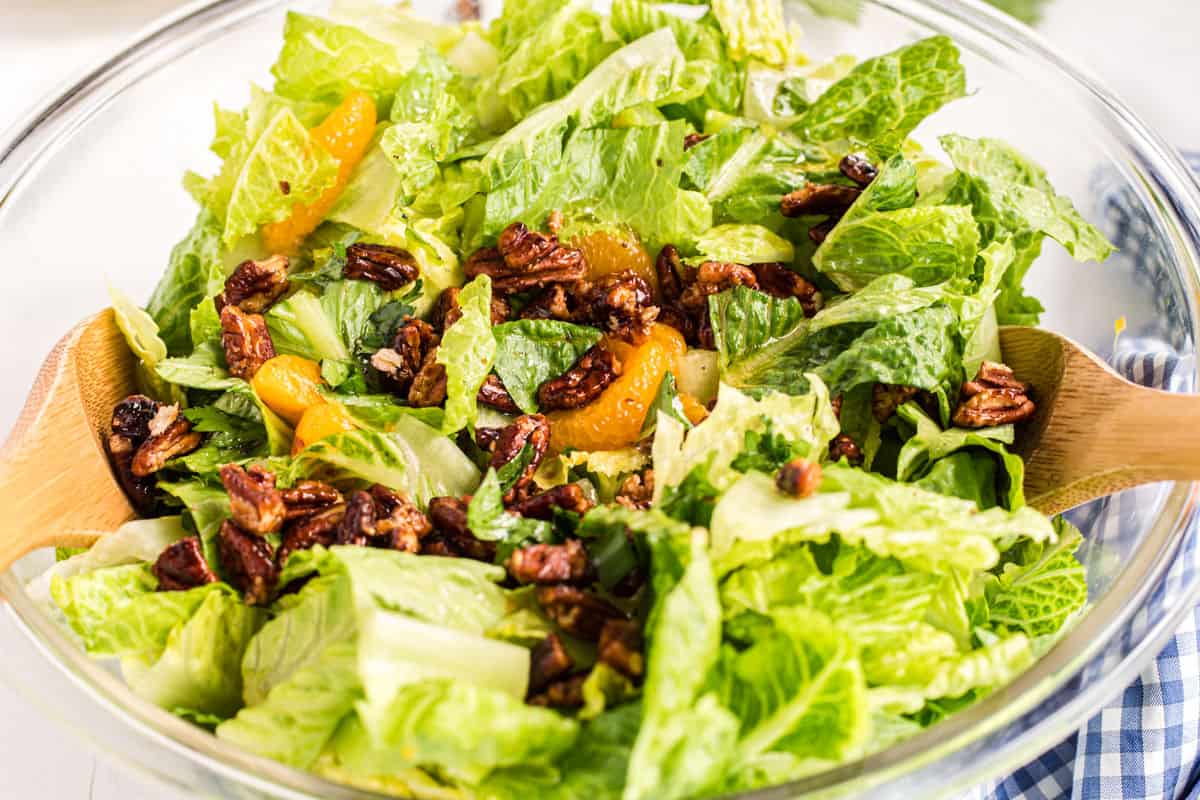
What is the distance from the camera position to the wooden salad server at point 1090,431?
7.46ft

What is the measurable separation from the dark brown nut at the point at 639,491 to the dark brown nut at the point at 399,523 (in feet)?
1.44

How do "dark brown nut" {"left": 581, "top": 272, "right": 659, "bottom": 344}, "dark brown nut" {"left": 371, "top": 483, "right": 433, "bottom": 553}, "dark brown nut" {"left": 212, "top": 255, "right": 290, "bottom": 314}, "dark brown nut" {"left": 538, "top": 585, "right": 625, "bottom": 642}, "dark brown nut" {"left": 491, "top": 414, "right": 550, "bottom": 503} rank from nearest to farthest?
"dark brown nut" {"left": 538, "top": 585, "right": 625, "bottom": 642}
"dark brown nut" {"left": 371, "top": 483, "right": 433, "bottom": 553}
"dark brown nut" {"left": 491, "top": 414, "right": 550, "bottom": 503}
"dark brown nut" {"left": 581, "top": 272, "right": 659, "bottom": 344}
"dark brown nut" {"left": 212, "top": 255, "right": 290, "bottom": 314}

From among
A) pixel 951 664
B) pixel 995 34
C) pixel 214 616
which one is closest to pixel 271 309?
pixel 214 616

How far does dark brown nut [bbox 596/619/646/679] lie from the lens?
1.88 m

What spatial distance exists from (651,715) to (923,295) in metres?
1.34

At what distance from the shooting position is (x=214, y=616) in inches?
84.5

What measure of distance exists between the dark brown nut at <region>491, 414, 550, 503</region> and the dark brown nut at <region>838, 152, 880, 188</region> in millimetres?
1081

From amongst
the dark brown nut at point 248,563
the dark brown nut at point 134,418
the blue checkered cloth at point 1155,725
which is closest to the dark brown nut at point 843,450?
the blue checkered cloth at point 1155,725

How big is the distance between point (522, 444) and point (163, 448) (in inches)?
33.8

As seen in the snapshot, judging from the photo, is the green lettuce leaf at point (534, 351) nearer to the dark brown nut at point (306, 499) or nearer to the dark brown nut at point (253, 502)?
the dark brown nut at point (306, 499)

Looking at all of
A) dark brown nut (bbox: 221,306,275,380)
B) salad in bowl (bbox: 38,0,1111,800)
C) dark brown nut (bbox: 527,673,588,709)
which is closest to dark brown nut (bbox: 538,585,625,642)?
salad in bowl (bbox: 38,0,1111,800)

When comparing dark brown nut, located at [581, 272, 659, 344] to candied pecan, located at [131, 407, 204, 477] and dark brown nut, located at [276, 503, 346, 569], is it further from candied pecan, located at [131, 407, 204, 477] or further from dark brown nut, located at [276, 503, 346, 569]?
candied pecan, located at [131, 407, 204, 477]

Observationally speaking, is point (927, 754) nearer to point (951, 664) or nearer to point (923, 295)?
point (951, 664)

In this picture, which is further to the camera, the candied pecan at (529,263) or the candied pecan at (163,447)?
the candied pecan at (529,263)
